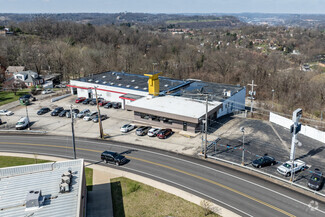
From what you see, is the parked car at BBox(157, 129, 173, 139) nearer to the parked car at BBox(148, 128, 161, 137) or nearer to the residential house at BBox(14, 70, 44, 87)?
the parked car at BBox(148, 128, 161, 137)

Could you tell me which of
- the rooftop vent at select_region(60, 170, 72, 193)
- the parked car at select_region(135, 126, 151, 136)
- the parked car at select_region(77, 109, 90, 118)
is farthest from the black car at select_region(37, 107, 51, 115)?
the rooftop vent at select_region(60, 170, 72, 193)

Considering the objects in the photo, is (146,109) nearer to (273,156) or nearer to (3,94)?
(273,156)

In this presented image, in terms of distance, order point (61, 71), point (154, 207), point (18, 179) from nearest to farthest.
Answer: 1. point (18, 179)
2. point (154, 207)
3. point (61, 71)

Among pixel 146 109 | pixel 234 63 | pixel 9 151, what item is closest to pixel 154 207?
pixel 146 109

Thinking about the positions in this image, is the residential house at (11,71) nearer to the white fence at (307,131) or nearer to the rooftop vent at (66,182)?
the rooftop vent at (66,182)

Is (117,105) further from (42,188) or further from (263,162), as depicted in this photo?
(42,188)

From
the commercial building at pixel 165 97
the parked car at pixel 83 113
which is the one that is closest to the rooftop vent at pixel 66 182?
the commercial building at pixel 165 97

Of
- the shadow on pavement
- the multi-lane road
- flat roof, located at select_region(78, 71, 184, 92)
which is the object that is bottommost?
the shadow on pavement
